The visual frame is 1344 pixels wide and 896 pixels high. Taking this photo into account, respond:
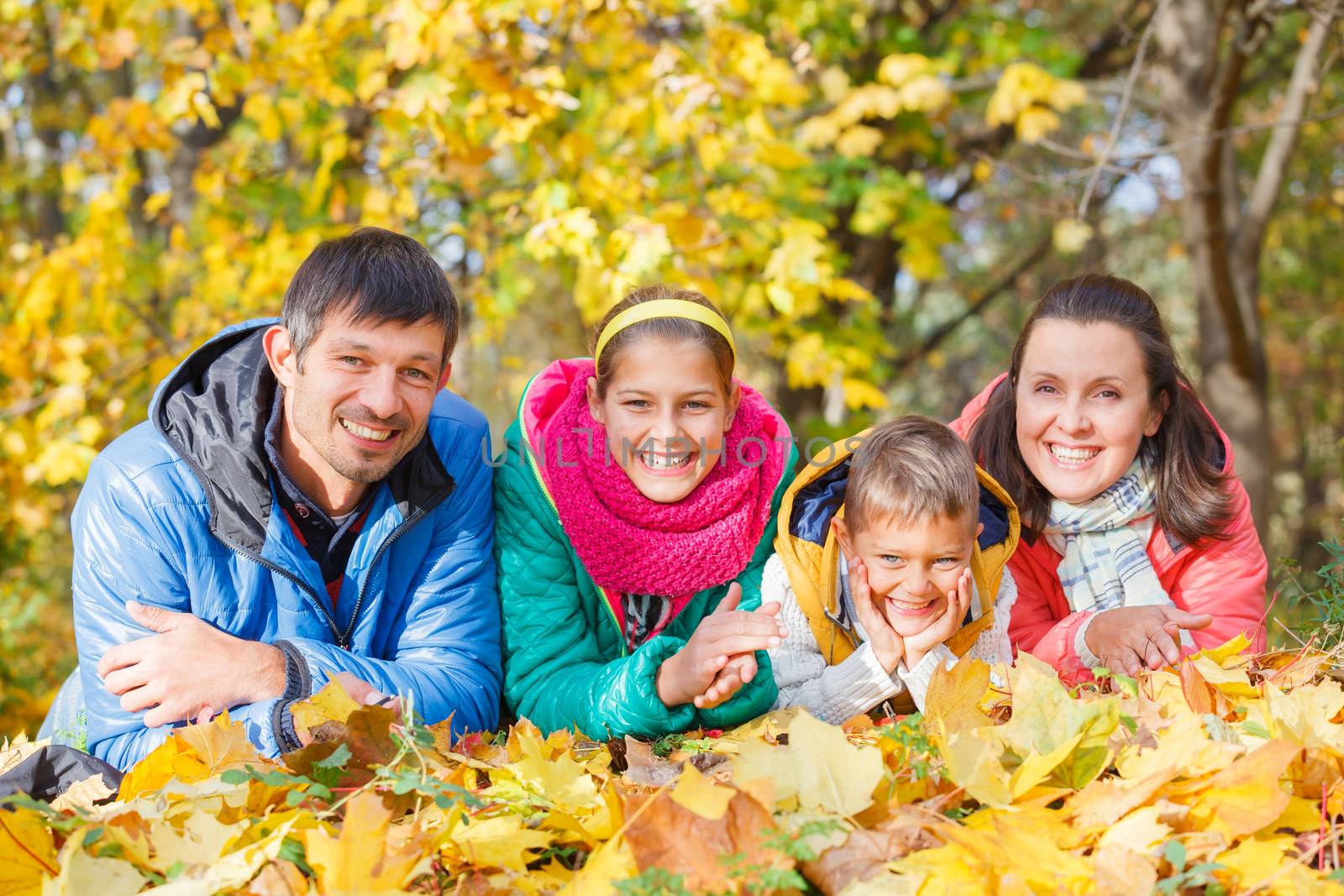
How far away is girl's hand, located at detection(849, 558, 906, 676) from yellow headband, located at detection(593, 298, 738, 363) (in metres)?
0.66

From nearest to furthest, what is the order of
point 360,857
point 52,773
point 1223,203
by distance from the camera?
point 360,857, point 52,773, point 1223,203

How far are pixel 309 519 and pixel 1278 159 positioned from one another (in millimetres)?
5778

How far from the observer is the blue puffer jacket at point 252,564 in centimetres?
253

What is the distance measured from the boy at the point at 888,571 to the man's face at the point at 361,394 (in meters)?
0.95

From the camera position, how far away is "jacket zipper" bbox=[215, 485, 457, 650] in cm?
254

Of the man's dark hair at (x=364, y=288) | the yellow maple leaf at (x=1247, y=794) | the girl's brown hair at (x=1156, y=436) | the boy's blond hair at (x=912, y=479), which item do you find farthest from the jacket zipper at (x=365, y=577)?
the yellow maple leaf at (x=1247, y=794)

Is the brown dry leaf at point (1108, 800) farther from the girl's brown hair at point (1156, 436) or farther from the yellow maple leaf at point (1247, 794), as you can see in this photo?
the girl's brown hair at point (1156, 436)

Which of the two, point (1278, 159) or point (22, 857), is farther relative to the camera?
point (1278, 159)

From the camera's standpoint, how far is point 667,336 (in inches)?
109

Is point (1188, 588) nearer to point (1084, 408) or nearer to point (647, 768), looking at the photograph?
point (1084, 408)

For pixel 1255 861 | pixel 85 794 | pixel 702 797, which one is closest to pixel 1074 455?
pixel 1255 861

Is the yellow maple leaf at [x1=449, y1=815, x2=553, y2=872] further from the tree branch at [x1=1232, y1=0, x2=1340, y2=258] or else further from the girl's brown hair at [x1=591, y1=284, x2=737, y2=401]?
the tree branch at [x1=1232, y1=0, x2=1340, y2=258]

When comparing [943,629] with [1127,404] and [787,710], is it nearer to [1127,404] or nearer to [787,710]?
[787,710]

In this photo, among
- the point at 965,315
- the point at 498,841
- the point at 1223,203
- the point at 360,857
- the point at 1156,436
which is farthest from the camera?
the point at 965,315
